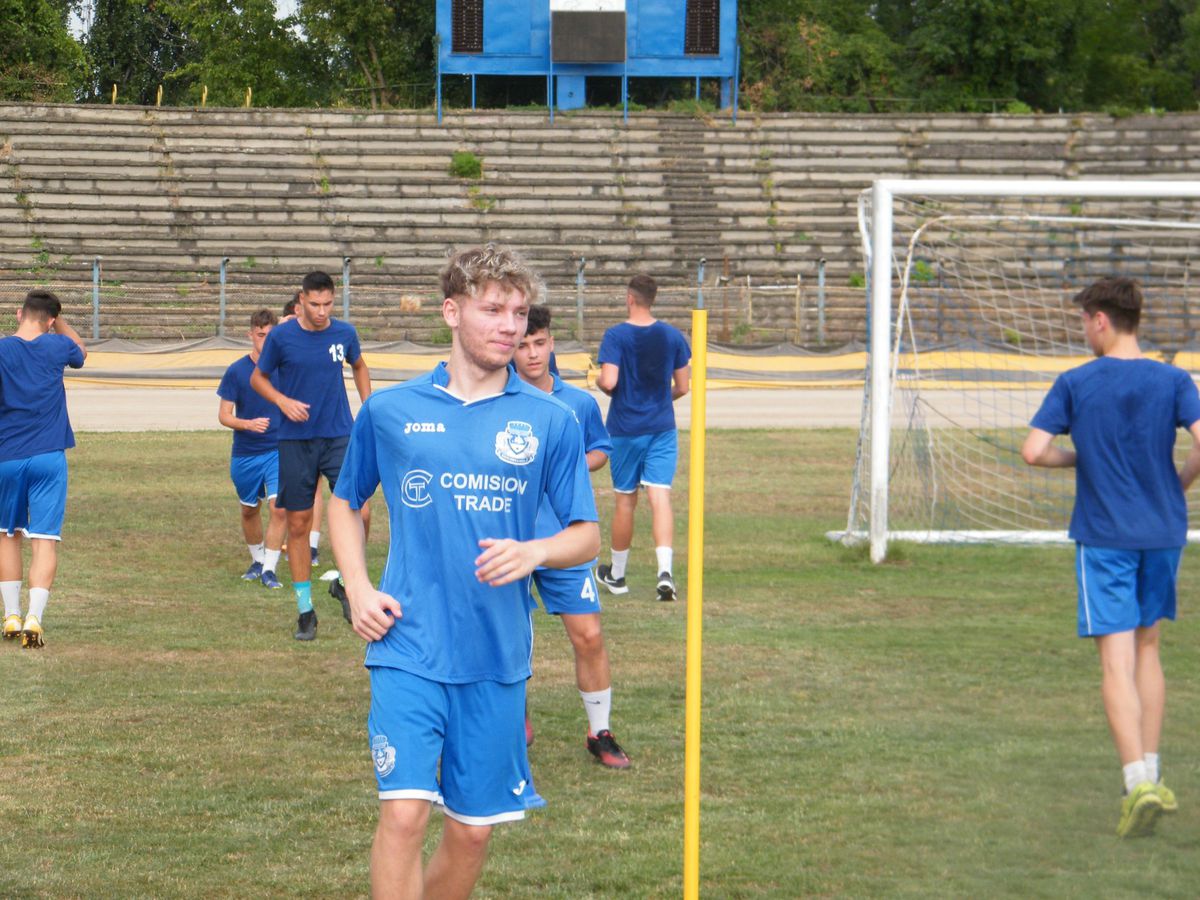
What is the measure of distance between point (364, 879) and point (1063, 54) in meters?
52.1

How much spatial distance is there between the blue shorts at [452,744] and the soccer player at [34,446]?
5.30m

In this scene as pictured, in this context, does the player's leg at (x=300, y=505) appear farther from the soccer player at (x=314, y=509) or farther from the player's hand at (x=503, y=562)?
the player's hand at (x=503, y=562)

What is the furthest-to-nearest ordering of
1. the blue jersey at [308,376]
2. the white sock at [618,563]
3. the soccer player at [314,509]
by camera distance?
the white sock at [618,563], the soccer player at [314,509], the blue jersey at [308,376]

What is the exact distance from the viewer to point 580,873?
5223 millimetres

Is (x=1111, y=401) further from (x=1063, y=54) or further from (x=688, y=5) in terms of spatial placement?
(x=1063, y=54)

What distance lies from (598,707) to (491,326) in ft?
9.63

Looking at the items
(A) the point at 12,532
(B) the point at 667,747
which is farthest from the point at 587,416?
(A) the point at 12,532

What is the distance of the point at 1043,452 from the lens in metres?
5.89

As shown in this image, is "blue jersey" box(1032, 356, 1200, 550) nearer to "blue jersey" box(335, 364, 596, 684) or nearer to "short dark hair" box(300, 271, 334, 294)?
"blue jersey" box(335, 364, 596, 684)

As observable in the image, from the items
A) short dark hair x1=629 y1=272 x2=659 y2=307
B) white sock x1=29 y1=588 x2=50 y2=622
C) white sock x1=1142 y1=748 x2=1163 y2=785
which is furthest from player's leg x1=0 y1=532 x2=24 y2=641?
white sock x1=1142 y1=748 x2=1163 y2=785

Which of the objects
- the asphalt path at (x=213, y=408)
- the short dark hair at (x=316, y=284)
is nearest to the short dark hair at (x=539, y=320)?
the short dark hair at (x=316, y=284)

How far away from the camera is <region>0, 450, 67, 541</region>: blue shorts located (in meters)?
8.70

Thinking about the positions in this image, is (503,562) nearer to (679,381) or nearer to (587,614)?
(587,614)

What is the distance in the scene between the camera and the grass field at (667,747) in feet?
17.4
